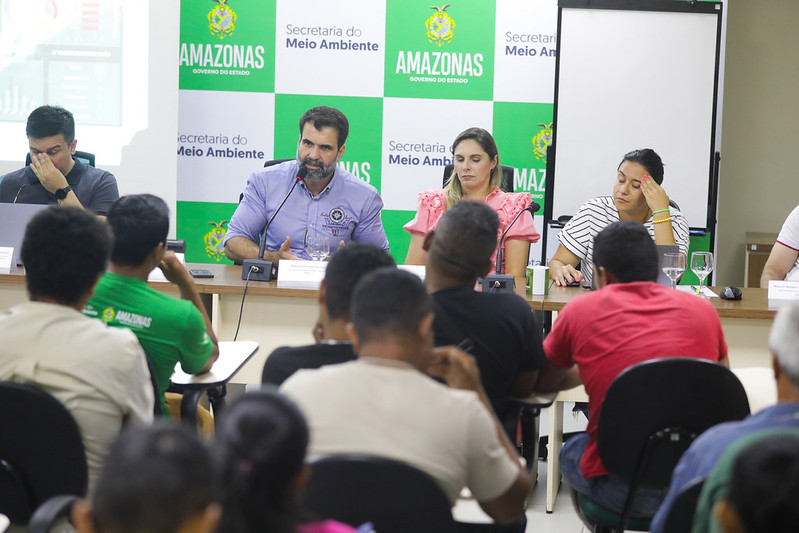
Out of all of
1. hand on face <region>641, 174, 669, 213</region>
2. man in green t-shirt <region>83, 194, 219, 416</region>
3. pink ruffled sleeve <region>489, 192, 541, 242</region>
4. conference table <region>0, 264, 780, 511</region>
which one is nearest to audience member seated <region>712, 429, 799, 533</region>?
man in green t-shirt <region>83, 194, 219, 416</region>

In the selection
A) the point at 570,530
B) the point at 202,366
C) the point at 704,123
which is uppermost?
the point at 704,123

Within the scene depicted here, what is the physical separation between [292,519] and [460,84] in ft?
A: 15.2

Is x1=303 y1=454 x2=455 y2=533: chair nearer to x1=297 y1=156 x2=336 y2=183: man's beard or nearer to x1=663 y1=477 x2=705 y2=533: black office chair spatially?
x1=663 y1=477 x2=705 y2=533: black office chair

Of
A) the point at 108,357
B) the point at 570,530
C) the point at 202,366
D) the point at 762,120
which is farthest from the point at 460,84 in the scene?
the point at 108,357

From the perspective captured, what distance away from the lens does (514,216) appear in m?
3.95

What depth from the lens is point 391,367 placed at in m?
1.47

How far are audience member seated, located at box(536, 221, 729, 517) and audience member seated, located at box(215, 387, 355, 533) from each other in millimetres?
1304

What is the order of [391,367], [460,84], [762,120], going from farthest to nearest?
1. [762,120]
2. [460,84]
3. [391,367]

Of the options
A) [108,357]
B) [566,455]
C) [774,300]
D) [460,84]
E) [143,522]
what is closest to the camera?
[143,522]

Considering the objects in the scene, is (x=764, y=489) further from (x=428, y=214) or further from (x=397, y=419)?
(x=428, y=214)

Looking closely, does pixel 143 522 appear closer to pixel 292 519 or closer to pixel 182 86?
pixel 292 519

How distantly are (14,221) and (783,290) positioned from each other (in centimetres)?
291

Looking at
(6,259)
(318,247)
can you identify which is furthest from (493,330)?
(6,259)

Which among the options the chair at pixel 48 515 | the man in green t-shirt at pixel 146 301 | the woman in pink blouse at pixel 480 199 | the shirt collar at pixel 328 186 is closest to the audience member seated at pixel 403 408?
the chair at pixel 48 515
